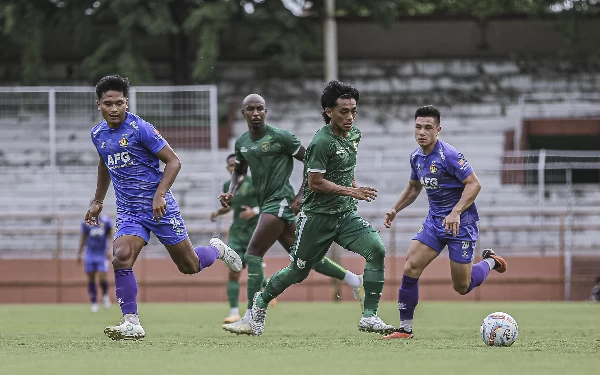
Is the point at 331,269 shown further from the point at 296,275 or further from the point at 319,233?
the point at 319,233

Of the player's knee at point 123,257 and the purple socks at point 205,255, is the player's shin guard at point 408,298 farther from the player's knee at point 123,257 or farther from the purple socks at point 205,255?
the player's knee at point 123,257

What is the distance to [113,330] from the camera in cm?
1016

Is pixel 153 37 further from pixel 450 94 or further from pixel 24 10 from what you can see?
pixel 450 94

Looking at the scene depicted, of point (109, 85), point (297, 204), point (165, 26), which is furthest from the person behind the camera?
point (165, 26)

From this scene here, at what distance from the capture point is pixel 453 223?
10750 millimetres

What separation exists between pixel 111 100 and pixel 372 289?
316 centimetres

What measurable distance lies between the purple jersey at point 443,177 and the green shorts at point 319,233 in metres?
0.73

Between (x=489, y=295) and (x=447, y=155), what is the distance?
14287mm

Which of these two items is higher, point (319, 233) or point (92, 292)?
point (319, 233)

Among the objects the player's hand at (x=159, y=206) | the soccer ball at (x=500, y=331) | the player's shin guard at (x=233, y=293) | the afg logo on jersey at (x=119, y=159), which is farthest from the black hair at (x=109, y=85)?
the player's shin guard at (x=233, y=293)

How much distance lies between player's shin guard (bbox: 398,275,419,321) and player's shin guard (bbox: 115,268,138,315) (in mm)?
2654

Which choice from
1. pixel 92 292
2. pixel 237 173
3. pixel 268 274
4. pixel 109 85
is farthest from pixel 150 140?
pixel 268 274

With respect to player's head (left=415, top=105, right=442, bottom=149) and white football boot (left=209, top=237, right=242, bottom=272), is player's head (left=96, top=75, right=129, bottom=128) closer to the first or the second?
white football boot (left=209, top=237, right=242, bottom=272)

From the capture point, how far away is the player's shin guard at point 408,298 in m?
11.3
